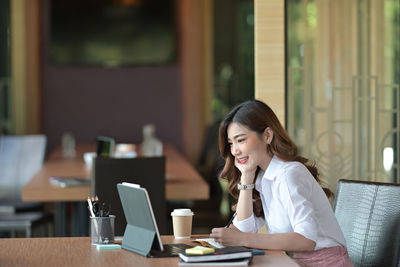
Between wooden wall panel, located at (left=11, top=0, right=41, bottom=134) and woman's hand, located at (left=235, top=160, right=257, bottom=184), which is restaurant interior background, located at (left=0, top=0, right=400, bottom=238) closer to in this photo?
wooden wall panel, located at (left=11, top=0, right=41, bottom=134)

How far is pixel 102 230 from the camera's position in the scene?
2.66 metres

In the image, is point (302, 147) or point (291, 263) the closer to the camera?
point (291, 263)

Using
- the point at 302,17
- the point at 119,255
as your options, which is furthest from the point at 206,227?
the point at 119,255

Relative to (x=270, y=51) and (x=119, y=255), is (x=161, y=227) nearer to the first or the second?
(x=270, y=51)

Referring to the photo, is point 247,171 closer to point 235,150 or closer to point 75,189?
point 235,150

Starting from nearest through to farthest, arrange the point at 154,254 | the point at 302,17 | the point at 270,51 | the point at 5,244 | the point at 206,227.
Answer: the point at 154,254 → the point at 5,244 → the point at 270,51 → the point at 302,17 → the point at 206,227

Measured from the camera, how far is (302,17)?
399cm

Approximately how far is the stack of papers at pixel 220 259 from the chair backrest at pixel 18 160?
4093 mm

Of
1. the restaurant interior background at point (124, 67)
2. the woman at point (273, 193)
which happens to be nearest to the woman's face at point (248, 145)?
the woman at point (273, 193)

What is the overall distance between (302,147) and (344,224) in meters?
1.14

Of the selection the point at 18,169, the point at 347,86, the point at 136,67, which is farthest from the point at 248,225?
the point at 136,67

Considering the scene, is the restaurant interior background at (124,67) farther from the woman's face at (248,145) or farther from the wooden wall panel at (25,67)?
the woman's face at (248,145)

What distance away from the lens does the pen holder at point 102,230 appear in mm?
2662

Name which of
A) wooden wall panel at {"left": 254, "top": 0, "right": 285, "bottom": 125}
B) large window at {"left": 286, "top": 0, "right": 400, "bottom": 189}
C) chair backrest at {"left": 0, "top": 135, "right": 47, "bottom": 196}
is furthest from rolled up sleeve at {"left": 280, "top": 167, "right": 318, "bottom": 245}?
chair backrest at {"left": 0, "top": 135, "right": 47, "bottom": 196}
